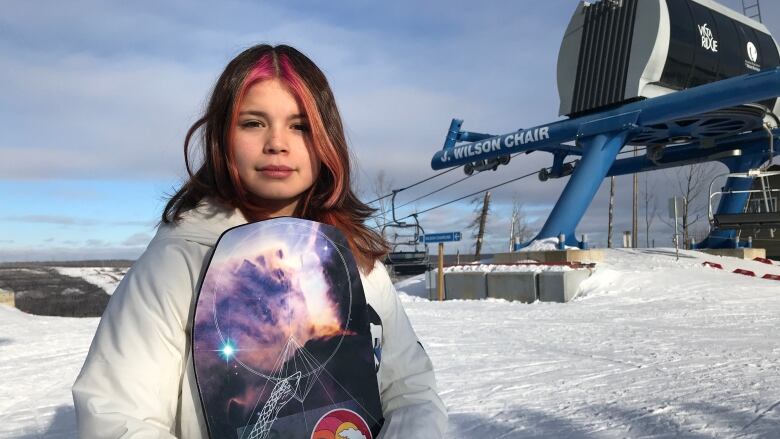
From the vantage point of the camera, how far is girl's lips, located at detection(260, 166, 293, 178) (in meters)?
1.34

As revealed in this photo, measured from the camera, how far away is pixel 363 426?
1.36 metres

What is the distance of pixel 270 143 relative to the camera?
4.37ft

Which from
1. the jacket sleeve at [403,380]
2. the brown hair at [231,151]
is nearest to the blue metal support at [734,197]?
the jacket sleeve at [403,380]

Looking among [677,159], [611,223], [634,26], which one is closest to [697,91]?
[634,26]

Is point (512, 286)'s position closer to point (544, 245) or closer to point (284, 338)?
point (544, 245)

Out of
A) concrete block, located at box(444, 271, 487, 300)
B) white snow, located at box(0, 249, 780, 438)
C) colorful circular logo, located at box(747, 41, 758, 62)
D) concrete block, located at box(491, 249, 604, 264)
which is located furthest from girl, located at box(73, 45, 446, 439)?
colorful circular logo, located at box(747, 41, 758, 62)

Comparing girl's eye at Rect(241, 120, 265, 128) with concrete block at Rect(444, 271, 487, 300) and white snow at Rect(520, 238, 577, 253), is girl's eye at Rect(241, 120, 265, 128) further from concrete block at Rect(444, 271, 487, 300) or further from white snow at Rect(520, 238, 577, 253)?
white snow at Rect(520, 238, 577, 253)

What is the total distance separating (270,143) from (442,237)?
1065 centimetres

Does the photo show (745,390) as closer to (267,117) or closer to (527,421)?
(527,421)

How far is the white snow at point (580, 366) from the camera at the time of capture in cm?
329

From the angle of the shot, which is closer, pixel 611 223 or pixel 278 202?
pixel 278 202

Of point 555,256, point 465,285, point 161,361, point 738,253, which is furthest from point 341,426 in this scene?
point 738,253

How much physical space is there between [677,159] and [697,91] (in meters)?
5.42

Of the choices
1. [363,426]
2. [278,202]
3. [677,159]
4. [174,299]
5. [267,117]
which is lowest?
[363,426]
